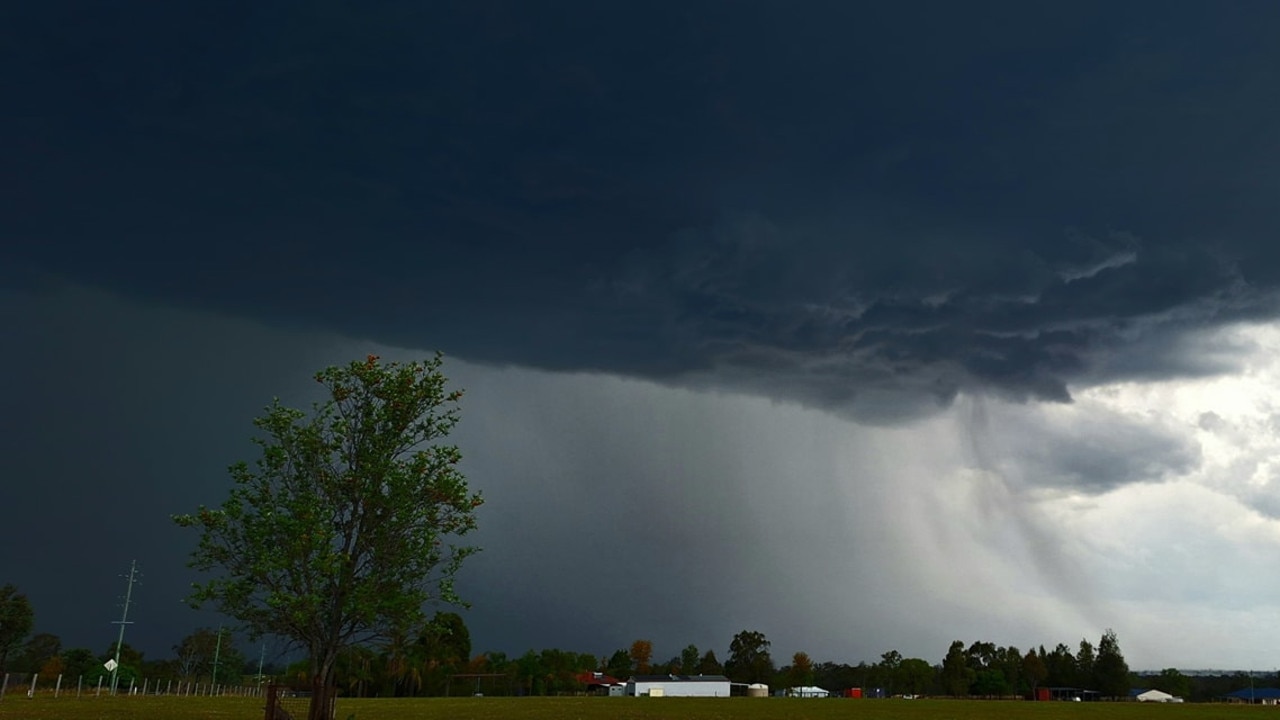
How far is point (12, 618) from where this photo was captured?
379ft

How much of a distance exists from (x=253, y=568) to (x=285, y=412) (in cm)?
609

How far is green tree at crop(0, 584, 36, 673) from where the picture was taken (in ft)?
379

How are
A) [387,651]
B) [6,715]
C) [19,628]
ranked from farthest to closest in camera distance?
[19,628]
[6,715]
[387,651]

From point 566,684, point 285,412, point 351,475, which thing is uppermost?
point 285,412

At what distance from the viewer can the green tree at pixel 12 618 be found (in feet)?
379

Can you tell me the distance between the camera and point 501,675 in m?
198

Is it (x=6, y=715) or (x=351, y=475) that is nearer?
(x=351, y=475)

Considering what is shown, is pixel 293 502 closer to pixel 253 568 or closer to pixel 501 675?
pixel 253 568

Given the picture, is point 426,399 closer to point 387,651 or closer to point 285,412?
point 285,412

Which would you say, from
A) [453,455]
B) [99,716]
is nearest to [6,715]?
[99,716]

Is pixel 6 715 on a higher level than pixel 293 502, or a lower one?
lower

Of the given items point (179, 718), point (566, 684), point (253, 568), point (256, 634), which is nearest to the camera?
point (253, 568)

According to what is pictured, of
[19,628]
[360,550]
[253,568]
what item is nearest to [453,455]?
[360,550]

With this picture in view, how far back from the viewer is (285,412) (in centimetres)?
3700
